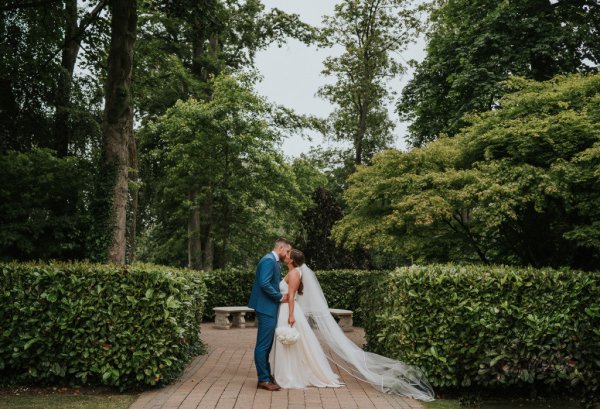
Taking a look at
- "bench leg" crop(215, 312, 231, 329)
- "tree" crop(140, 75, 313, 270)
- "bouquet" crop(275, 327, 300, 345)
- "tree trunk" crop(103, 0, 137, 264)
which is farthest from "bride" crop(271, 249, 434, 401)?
"tree" crop(140, 75, 313, 270)

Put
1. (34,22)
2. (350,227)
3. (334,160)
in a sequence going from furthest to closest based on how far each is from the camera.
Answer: (334,160) → (34,22) → (350,227)

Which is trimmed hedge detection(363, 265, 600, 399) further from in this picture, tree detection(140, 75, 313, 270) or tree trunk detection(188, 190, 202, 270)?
tree trunk detection(188, 190, 202, 270)

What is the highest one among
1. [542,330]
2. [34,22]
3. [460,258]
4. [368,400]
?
[34,22]

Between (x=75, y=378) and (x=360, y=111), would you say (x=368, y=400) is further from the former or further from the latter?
(x=360, y=111)

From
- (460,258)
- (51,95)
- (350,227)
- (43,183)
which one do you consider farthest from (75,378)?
(51,95)

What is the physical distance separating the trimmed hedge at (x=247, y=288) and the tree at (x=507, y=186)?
777cm

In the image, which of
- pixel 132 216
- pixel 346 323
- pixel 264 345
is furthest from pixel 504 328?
pixel 132 216

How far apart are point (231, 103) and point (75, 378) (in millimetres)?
14618

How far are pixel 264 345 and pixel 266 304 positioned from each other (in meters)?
0.60

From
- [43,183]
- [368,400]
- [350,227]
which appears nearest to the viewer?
[368,400]

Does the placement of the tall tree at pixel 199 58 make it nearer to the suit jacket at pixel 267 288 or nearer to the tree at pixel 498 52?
the tree at pixel 498 52

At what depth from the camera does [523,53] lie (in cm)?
1798

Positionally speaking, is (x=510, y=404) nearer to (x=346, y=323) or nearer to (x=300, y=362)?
(x=300, y=362)

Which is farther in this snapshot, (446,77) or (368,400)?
(446,77)
